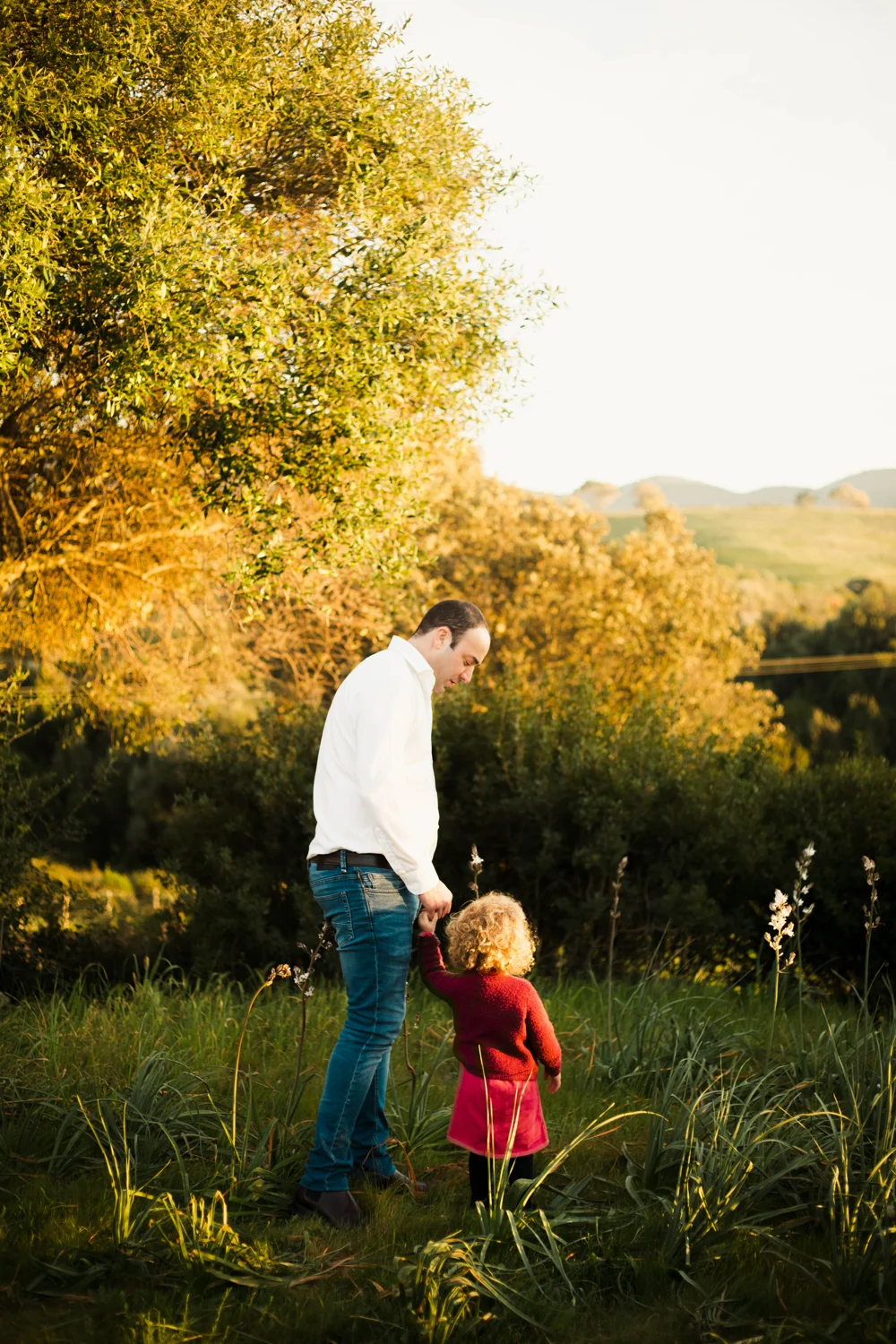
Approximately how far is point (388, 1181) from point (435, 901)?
3.48ft

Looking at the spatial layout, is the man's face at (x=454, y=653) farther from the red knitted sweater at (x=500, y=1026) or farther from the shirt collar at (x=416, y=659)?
the red knitted sweater at (x=500, y=1026)

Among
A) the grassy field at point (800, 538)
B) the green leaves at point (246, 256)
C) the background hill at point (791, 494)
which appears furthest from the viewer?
the background hill at point (791, 494)

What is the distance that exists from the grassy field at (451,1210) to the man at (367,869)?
30cm

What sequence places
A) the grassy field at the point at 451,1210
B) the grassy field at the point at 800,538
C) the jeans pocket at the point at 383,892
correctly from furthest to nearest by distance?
the grassy field at the point at 800,538
the jeans pocket at the point at 383,892
the grassy field at the point at 451,1210

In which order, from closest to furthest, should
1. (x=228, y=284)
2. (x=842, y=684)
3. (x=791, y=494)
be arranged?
(x=228, y=284), (x=842, y=684), (x=791, y=494)

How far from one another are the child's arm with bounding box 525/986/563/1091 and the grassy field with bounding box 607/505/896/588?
178 feet

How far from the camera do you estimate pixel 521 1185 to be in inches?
130

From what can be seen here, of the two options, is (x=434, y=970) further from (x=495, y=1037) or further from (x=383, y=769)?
(x=383, y=769)

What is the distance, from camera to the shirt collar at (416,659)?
3.66 m

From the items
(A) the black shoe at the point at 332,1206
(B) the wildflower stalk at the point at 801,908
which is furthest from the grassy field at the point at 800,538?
(A) the black shoe at the point at 332,1206

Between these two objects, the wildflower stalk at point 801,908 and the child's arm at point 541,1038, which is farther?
the wildflower stalk at point 801,908

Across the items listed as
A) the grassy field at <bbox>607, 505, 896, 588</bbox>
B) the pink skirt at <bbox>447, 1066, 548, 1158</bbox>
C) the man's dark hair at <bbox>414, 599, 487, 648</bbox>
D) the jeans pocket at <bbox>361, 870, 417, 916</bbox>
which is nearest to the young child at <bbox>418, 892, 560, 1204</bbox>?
the pink skirt at <bbox>447, 1066, 548, 1158</bbox>

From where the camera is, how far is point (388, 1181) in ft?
12.4

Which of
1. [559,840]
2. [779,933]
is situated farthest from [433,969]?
[559,840]
